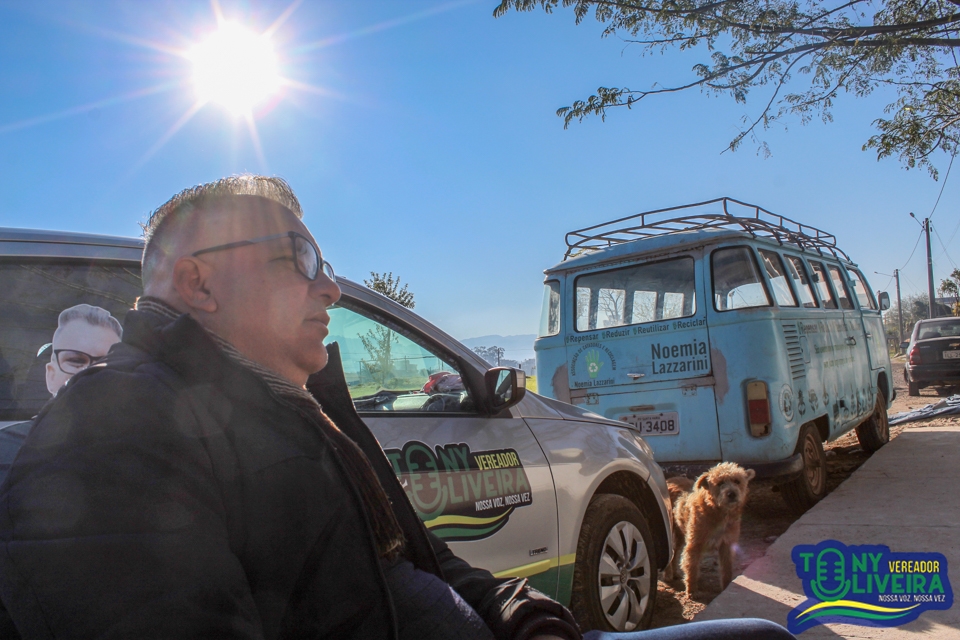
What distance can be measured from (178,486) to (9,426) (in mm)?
1141

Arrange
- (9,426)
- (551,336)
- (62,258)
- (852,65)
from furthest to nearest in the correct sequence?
1. (852,65)
2. (551,336)
3. (62,258)
4. (9,426)

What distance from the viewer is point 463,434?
2861mm

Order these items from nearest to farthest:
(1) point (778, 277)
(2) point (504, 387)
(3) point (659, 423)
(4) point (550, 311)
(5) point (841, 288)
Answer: (2) point (504, 387) → (3) point (659, 423) → (1) point (778, 277) → (4) point (550, 311) → (5) point (841, 288)

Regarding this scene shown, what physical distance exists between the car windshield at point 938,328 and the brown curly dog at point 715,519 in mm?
14922

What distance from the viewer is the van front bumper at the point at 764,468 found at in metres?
5.64

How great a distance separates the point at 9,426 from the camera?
1831mm

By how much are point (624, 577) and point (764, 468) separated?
2.62 metres

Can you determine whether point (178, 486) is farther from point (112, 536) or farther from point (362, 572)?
point (362, 572)

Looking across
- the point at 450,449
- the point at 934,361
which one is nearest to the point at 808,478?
the point at 450,449

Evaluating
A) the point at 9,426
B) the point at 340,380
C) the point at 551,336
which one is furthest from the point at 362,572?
the point at 551,336

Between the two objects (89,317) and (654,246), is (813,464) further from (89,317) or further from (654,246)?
(89,317)

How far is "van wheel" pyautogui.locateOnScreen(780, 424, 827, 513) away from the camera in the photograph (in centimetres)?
621

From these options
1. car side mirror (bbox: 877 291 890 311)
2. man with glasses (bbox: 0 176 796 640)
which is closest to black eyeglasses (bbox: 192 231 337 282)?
man with glasses (bbox: 0 176 796 640)

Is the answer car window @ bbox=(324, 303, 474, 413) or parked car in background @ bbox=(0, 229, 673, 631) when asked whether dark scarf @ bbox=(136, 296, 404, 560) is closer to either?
parked car in background @ bbox=(0, 229, 673, 631)
